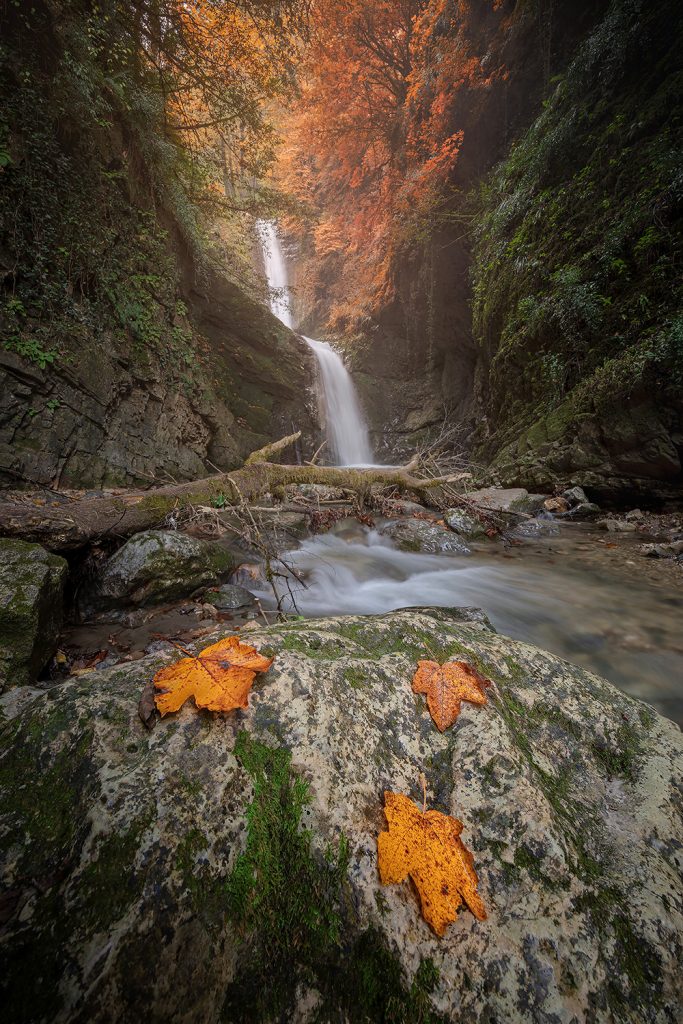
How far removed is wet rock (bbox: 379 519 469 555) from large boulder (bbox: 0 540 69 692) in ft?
13.8

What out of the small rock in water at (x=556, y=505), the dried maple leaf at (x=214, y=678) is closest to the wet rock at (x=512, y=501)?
the small rock in water at (x=556, y=505)

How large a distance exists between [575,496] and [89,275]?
998cm

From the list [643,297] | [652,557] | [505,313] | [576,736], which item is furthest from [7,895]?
[505,313]

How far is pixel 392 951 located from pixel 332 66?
831 inches

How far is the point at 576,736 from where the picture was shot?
128 centimetres

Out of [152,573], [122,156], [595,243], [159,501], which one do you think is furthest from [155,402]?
[595,243]

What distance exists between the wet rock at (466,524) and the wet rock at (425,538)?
20cm

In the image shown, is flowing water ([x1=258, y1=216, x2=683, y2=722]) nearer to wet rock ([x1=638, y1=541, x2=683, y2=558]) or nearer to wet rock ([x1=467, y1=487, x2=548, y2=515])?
wet rock ([x1=638, y1=541, x2=683, y2=558])

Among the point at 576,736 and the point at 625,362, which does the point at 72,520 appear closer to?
the point at 576,736

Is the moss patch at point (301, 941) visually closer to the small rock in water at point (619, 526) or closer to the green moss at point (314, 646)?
the green moss at point (314, 646)

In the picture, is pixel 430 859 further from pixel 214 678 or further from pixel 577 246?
pixel 577 246

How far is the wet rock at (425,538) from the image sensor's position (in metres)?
5.66

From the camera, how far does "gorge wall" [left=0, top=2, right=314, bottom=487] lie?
6.04 metres

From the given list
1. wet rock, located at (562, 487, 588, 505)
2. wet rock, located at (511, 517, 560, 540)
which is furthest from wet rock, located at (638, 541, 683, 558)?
wet rock, located at (562, 487, 588, 505)
